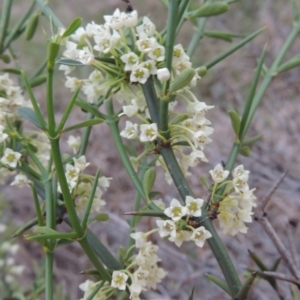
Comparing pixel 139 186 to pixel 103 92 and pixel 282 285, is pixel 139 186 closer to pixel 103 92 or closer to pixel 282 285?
pixel 103 92

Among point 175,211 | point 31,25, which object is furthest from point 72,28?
point 31,25

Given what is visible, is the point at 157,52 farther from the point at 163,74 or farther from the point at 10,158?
the point at 10,158

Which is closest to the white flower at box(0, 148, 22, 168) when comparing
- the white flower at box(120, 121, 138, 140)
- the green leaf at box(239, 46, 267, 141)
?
the white flower at box(120, 121, 138, 140)

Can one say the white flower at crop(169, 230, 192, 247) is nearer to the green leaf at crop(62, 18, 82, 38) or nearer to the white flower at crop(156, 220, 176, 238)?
the white flower at crop(156, 220, 176, 238)

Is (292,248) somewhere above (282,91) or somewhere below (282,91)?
below

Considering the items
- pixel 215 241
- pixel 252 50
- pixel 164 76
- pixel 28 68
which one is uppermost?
pixel 28 68

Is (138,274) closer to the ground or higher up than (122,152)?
closer to the ground

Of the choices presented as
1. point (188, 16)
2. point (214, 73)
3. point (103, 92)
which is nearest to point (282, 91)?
point (214, 73)
